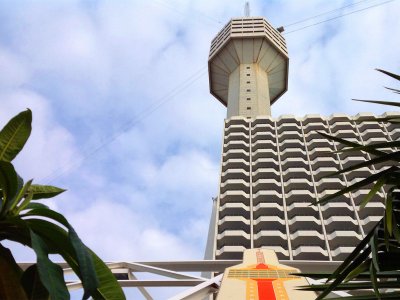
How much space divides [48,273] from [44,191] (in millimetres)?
871

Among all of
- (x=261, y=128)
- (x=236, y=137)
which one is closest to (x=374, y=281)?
(x=236, y=137)

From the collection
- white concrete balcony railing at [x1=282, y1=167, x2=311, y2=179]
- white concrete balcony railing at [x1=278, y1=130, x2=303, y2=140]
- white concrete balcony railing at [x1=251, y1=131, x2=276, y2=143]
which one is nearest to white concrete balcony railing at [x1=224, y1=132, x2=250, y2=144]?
white concrete balcony railing at [x1=251, y1=131, x2=276, y2=143]

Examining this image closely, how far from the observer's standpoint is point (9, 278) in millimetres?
2580

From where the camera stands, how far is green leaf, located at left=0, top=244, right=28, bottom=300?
99.0 inches

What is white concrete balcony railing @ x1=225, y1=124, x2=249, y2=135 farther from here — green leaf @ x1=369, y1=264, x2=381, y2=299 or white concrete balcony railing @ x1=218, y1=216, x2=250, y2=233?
green leaf @ x1=369, y1=264, x2=381, y2=299

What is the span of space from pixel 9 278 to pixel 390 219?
2.17m

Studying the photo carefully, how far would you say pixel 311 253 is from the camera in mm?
36938

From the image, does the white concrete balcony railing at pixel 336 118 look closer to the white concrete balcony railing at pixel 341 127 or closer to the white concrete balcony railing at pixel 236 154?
the white concrete balcony railing at pixel 341 127

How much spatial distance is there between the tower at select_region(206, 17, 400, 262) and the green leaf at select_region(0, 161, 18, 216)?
2858 centimetres

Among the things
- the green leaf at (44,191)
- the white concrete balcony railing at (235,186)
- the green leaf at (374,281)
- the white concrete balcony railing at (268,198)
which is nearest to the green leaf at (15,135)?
the green leaf at (44,191)

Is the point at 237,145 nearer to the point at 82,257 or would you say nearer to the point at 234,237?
the point at 234,237

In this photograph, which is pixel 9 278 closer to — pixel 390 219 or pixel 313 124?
pixel 390 219

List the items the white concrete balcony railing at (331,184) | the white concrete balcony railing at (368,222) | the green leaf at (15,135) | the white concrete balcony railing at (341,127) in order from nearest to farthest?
the green leaf at (15,135) → the white concrete balcony railing at (368,222) → the white concrete balcony railing at (331,184) → the white concrete balcony railing at (341,127)

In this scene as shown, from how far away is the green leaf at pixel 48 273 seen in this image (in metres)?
2.40
